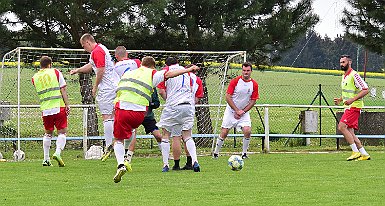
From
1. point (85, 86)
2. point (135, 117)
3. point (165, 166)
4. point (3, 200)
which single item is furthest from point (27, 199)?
point (85, 86)

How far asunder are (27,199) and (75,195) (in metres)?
0.59

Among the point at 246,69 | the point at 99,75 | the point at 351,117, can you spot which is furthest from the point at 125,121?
the point at 351,117

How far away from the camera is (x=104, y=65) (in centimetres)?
1579

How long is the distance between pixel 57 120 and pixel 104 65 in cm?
157

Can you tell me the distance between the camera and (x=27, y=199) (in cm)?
1025

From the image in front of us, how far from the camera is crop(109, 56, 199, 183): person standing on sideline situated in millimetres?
12836

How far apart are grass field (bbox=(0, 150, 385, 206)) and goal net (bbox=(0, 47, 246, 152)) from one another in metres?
5.05

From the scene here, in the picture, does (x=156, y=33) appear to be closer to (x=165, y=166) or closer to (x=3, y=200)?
(x=165, y=166)

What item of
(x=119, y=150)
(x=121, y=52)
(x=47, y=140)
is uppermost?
(x=121, y=52)

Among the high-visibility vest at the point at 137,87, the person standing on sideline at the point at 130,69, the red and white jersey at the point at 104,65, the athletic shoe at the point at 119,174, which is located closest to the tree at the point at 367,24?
the person standing on sideline at the point at 130,69

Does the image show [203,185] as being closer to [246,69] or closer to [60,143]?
[60,143]

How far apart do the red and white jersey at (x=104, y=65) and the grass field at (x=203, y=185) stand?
150 centimetres

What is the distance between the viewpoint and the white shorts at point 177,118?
48.8 feet

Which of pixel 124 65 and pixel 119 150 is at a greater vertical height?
pixel 124 65
